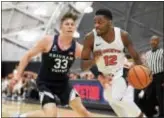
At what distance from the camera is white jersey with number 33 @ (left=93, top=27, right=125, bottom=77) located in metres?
4.75

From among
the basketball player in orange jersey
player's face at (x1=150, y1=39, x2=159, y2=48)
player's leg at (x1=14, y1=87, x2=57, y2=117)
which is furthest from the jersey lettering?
player's face at (x1=150, y1=39, x2=159, y2=48)

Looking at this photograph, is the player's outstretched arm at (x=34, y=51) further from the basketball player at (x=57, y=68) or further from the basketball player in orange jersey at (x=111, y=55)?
the basketball player in orange jersey at (x=111, y=55)

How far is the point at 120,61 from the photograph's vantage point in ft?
15.9

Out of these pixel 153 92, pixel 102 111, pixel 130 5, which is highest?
pixel 130 5

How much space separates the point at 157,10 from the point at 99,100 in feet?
24.3

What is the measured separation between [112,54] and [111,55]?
0.02 m

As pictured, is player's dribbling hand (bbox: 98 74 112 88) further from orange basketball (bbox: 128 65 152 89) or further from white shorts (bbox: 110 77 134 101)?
orange basketball (bbox: 128 65 152 89)

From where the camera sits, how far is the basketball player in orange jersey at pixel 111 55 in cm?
469

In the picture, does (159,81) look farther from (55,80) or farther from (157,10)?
(157,10)

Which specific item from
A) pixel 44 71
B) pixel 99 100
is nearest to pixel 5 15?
pixel 99 100

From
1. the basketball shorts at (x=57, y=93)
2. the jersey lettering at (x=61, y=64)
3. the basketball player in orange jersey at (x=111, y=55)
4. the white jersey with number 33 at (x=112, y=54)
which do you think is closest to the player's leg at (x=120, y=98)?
the basketball player in orange jersey at (x=111, y=55)

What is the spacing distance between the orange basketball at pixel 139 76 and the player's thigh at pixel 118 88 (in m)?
0.14

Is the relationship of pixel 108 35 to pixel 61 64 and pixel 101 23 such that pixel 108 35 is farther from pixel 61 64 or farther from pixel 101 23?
pixel 61 64

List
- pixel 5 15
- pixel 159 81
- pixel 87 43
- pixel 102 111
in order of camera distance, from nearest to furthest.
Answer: pixel 87 43
pixel 159 81
pixel 102 111
pixel 5 15
